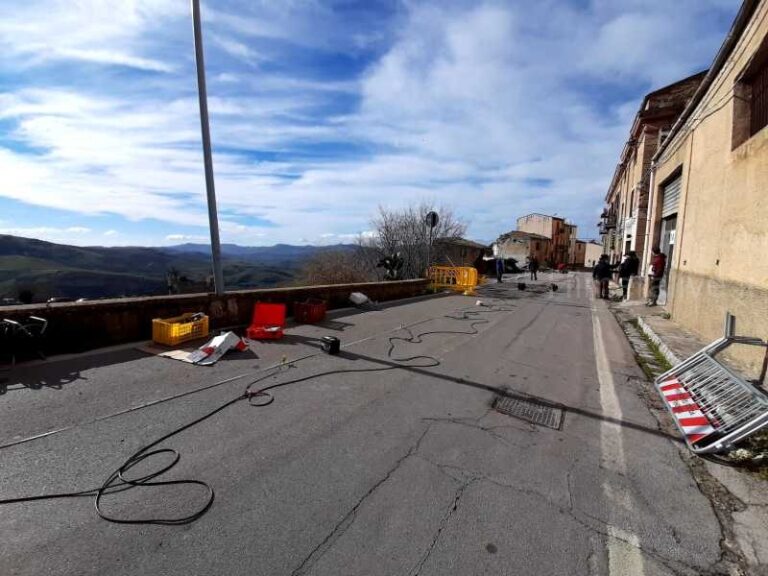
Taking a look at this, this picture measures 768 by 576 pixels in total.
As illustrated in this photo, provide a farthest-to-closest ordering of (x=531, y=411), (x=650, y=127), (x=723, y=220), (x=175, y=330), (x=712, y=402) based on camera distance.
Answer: (x=650, y=127)
(x=723, y=220)
(x=175, y=330)
(x=531, y=411)
(x=712, y=402)

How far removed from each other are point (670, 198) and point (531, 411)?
13175mm

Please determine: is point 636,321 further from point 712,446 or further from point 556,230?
point 556,230

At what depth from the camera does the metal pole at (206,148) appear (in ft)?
23.7

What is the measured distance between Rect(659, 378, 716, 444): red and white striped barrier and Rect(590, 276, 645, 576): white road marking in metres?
0.56

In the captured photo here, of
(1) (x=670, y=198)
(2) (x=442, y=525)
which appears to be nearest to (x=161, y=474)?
(2) (x=442, y=525)

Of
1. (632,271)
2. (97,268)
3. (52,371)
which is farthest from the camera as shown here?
(97,268)

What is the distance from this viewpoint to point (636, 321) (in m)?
10.7

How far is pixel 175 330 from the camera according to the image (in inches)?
243

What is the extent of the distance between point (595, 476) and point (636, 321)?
9.48 meters

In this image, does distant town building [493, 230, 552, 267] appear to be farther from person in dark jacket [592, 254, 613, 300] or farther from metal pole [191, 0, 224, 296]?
metal pole [191, 0, 224, 296]

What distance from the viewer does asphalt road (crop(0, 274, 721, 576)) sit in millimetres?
2176

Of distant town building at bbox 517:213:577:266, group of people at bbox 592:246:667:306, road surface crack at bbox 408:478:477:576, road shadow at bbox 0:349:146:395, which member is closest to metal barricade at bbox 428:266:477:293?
group of people at bbox 592:246:667:306

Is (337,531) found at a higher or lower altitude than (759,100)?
lower

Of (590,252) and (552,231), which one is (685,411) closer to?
(552,231)
